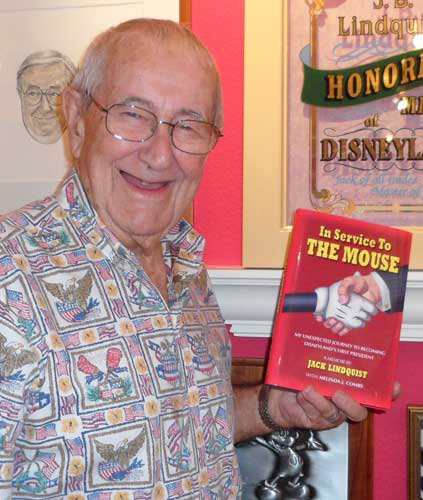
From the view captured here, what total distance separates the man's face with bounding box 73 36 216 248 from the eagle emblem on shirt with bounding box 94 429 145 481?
33cm

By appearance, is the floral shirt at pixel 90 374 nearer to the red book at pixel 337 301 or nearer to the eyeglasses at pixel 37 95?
the red book at pixel 337 301

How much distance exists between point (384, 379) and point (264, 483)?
57 cm

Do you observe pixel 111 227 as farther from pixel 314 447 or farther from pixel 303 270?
pixel 314 447

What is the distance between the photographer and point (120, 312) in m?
0.98

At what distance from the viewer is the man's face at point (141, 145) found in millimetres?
1011

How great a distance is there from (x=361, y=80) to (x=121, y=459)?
3.28 ft

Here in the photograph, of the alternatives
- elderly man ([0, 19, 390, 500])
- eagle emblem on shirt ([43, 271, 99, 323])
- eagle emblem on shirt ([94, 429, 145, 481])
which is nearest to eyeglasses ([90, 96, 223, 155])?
elderly man ([0, 19, 390, 500])

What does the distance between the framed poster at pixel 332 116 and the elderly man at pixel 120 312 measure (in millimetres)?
393

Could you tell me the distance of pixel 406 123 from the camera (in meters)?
1.48

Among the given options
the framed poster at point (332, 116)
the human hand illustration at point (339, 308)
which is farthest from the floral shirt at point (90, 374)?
the framed poster at point (332, 116)

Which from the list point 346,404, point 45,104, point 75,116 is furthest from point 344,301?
point 45,104

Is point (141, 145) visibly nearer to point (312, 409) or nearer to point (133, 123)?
point (133, 123)

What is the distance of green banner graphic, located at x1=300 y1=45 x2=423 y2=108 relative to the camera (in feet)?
4.82

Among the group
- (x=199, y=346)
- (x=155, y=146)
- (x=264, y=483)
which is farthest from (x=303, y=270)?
(x=264, y=483)
